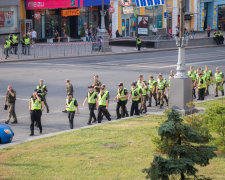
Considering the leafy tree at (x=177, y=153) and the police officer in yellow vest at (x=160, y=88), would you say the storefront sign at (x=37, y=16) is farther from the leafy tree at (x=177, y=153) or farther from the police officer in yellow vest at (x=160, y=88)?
the leafy tree at (x=177, y=153)

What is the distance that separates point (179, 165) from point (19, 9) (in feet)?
148

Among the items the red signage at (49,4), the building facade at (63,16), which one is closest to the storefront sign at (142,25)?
the building facade at (63,16)

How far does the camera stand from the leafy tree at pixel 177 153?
23.4ft

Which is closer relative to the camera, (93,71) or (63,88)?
(63,88)

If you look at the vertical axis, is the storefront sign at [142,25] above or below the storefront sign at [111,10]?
below

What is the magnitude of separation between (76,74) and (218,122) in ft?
63.1

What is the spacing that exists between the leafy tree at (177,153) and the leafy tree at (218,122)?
4.32 metres

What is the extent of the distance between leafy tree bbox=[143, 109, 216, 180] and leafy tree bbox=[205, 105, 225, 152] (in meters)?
4.32

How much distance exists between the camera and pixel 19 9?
50.0 m

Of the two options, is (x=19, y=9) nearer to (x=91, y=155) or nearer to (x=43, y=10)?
(x=43, y=10)

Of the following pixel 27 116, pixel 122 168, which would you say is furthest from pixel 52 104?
pixel 122 168

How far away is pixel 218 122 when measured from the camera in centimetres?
1196

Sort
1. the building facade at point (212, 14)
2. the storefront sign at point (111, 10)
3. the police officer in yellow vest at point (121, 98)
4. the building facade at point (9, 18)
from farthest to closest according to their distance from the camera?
the building facade at point (212, 14) < the storefront sign at point (111, 10) < the building facade at point (9, 18) < the police officer in yellow vest at point (121, 98)

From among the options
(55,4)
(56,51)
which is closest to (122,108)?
(56,51)
